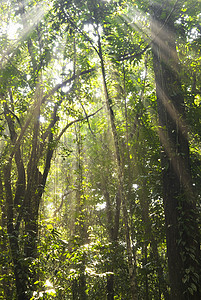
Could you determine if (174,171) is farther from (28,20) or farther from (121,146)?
(28,20)

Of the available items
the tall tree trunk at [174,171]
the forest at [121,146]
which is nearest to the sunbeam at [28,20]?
the forest at [121,146]

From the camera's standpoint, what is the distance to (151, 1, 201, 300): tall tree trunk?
123 inches

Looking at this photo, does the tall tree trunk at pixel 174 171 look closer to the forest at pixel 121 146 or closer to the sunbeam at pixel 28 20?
the forest at pixel 121 146

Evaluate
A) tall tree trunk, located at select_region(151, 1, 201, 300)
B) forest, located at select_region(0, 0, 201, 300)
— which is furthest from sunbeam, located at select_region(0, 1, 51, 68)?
tall tree trunk, located at select_region(151, 1, 201, 300)

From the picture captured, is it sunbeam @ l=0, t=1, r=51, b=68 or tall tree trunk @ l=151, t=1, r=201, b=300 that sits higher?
sunbeam @ l=0, t=1, r=51, b=68

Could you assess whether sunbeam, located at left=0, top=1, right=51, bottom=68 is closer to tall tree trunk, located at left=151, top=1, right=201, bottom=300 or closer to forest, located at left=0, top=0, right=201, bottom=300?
forest, located at left=0, top=0, right=201, bottom=300

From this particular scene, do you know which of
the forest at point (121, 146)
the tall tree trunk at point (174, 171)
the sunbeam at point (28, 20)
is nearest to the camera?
the tall tree trunk at point (174, 171)

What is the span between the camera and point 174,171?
3592 millimetres

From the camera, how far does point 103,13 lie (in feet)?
12.7

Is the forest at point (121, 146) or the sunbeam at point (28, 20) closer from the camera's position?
the forest at point (121, 146)

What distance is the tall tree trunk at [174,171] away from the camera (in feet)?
10.3

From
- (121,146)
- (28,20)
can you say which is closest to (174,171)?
(121,146)

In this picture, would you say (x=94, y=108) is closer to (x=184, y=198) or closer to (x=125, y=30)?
(x=125, y=30)

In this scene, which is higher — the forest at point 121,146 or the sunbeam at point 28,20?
the sunbeam at point 28,20
